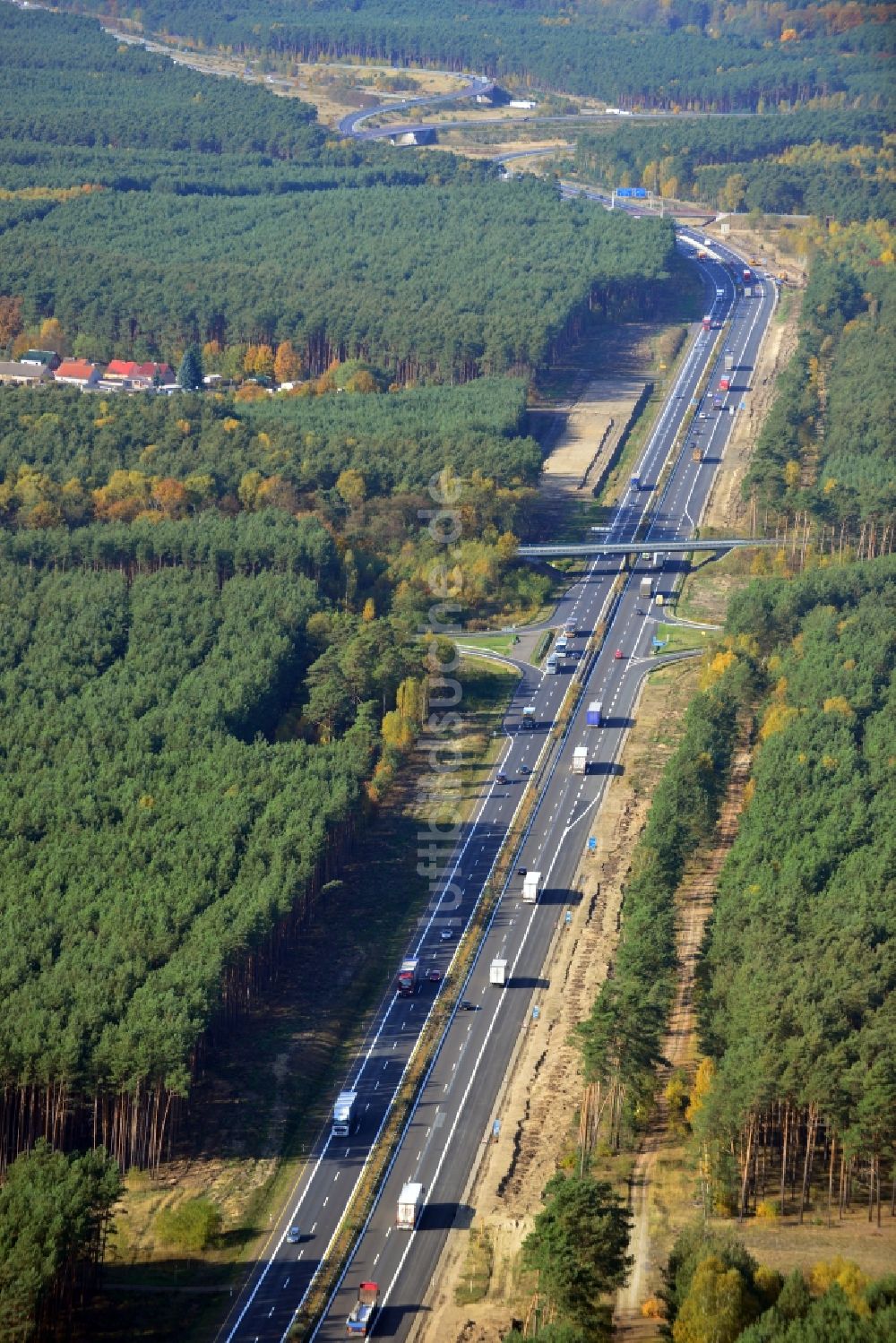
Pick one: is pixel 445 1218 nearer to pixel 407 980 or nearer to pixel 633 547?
pixel 407 980

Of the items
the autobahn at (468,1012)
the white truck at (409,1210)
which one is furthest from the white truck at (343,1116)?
the white truck at (409,1210)

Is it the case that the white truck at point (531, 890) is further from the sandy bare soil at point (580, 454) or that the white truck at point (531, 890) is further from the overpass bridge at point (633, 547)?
the sandy bare soil at point (580, 454)

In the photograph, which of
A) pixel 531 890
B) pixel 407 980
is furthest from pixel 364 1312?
pixel 531 890

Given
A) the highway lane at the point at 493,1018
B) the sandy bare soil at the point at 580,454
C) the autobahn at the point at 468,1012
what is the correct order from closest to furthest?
the autobahn at the point at 468,1012
the highway lane at the point at 493,1018
the sandy bare soil at the point at 580,454

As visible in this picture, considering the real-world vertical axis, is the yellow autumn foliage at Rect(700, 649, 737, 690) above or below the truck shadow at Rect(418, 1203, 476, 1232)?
above

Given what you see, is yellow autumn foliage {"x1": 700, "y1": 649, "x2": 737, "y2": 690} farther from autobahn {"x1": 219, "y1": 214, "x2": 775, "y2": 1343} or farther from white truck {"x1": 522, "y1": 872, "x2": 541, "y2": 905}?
white truck {"x1": 522, "y1": 872, "x2": 541, "y2": 905}

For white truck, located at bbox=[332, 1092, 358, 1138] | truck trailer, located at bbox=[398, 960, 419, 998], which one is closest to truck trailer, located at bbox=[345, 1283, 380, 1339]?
white truck, located at bbox=[332, 1092, 358, 1138]
